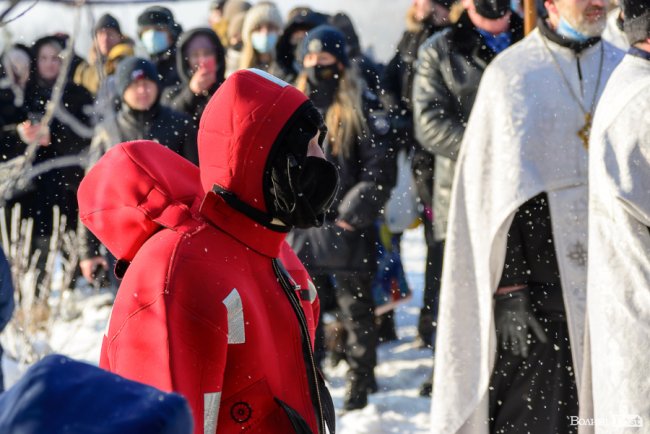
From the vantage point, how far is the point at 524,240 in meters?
4.54

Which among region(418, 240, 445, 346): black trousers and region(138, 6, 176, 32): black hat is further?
region(138, 6, 176, 32): black hat

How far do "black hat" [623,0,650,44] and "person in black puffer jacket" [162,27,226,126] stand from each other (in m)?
3.18

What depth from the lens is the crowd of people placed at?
2.71 m

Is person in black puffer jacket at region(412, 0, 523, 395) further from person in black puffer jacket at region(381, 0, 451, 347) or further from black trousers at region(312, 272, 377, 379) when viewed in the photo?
person in black puffer jacket at region(381, 0, 451, 347)

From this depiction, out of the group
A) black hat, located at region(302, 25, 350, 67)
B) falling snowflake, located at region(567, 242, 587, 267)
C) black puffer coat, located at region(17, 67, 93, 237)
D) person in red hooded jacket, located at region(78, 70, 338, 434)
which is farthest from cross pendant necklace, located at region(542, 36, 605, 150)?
black puffer coat, located at region(17, 67, 93, 237)

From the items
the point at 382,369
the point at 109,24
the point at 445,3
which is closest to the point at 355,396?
the point at 382,369

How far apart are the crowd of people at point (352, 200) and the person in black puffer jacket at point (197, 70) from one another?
0.06 ft

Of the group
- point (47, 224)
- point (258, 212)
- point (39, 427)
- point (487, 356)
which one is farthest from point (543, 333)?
point (47, 224)

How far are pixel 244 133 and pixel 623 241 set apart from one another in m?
1.43

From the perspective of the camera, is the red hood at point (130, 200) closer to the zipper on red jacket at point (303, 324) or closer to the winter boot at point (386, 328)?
the zipper on red jacket at point (303, 324)

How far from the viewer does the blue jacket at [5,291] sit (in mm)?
4199

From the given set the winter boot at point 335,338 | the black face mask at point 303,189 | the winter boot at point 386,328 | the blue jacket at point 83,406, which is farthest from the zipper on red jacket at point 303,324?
the winter boot at point 386,328

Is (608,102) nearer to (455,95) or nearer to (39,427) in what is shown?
(455,95)

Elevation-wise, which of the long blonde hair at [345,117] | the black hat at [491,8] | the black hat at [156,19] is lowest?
the long blonde hair at [345,117]
